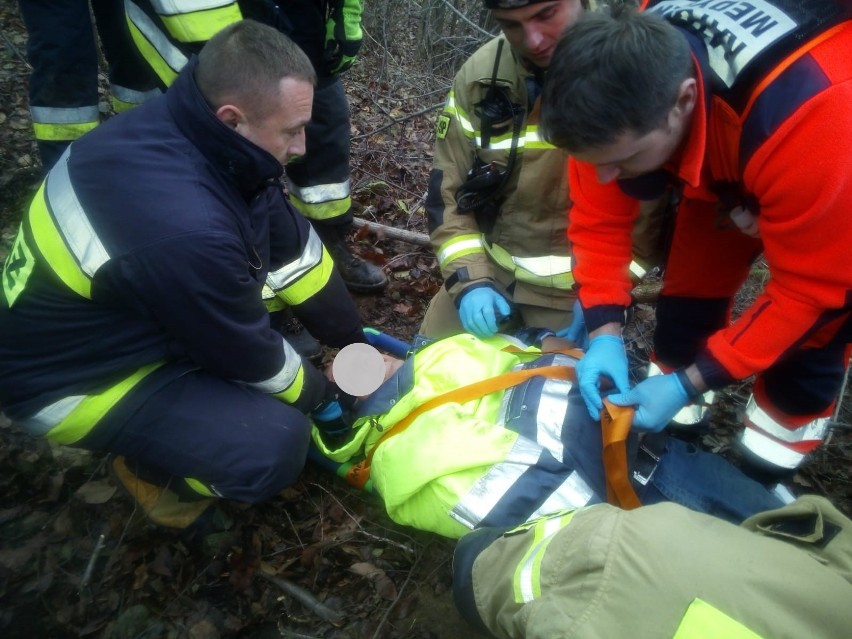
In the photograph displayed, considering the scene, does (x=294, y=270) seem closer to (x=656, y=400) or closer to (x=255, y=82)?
(x=255, y=82)

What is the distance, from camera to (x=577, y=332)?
251 cm

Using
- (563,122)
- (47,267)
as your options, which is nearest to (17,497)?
(47,267)

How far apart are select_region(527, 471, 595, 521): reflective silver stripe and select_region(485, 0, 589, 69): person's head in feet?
4.78

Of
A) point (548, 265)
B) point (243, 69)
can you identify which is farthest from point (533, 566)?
point (243, 69)

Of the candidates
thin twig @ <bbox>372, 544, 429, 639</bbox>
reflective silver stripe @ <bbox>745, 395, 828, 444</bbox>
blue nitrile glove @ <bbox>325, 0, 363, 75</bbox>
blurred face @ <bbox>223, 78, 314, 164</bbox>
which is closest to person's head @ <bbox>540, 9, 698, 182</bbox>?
blurred face @ <bbox>223, 78, 314, 164</bbox>

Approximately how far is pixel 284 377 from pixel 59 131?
1830 mm

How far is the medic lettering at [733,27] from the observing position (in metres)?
1.39

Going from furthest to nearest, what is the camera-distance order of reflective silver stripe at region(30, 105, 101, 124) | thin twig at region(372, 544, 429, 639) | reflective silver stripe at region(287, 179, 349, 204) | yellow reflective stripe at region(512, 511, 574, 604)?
1. reflective silver stripe at region(287, 179, 349, 204)
2. reflective silver stripe at region(30, 105, 101, 124)
3. thin twig at region(372, 544, 429, 639)
4. yellow reflective stripe at region(512, 511, 574, 604)

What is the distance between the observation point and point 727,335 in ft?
5.97

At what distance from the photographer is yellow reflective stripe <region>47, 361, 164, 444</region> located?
78.8 inches

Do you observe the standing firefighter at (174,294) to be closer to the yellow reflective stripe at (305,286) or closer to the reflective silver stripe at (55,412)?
the reflective silver stripe at (55,412)

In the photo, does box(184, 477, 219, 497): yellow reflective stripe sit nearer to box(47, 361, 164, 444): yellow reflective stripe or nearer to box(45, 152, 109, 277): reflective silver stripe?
box(47, 361, 164, 444): yellow reflective stripe

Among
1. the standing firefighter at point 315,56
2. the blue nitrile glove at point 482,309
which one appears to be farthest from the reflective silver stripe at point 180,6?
the blue nitrile glove at point 482,309

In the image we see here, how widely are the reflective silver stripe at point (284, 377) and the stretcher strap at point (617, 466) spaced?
124cm
